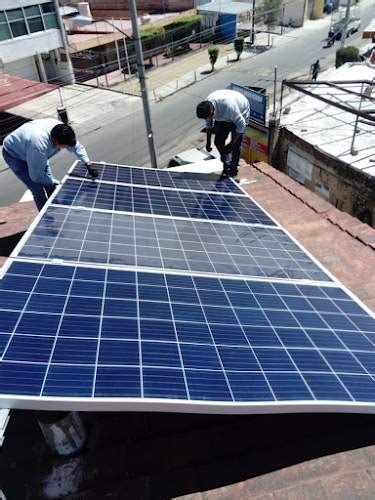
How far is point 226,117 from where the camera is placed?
10.6 m

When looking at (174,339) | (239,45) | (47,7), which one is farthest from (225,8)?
(174,339)

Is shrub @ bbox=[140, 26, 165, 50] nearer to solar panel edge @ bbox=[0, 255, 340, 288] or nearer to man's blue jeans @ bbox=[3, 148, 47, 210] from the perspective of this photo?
man's blue jeans @ bbox=[3, 148, 47, 210]

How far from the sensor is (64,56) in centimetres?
4131

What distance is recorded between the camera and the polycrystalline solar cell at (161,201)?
754cm

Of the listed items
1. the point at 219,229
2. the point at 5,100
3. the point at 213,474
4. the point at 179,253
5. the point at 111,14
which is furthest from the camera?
the point at 111,14

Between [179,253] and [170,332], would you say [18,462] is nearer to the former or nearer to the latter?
[170,332]

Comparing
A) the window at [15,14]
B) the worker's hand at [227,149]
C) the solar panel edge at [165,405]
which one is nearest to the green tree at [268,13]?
the window at [15,14]

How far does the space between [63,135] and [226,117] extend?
4.75m

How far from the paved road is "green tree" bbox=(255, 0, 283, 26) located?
47.5 ft

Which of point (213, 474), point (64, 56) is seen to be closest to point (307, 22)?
point (64, 56)

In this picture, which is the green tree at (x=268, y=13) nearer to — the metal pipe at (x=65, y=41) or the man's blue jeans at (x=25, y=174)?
the metal pipe at (x=65, y=41)

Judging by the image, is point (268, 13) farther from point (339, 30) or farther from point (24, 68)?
point (24, 68)

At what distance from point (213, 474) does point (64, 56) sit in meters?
45.4

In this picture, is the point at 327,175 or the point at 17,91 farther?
the point at 17,91
